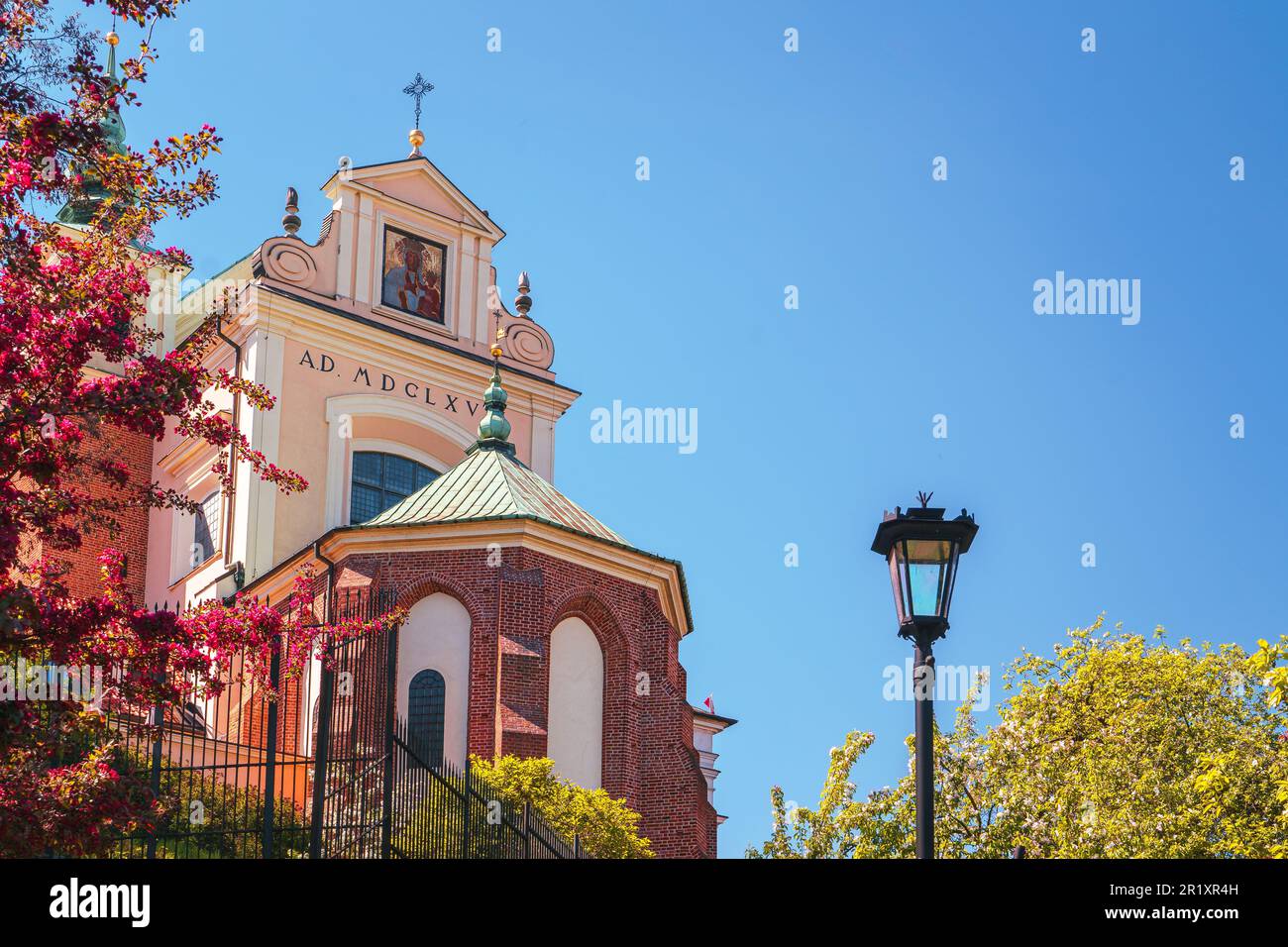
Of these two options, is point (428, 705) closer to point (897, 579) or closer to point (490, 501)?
point (490, 501)

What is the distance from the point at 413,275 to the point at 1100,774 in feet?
61.3

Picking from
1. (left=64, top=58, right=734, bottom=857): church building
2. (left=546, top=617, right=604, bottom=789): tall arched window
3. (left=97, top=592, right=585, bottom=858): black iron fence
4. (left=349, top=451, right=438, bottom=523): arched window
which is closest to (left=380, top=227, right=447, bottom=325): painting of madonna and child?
(left=64, top=58, right=734, bottom=857): church building

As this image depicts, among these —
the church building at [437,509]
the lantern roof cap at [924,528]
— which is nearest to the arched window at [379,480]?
the church building at [437,509]

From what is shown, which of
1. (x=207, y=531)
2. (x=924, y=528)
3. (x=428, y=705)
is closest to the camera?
(x=924, y=528)

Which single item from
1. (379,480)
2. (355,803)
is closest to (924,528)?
(355,803)

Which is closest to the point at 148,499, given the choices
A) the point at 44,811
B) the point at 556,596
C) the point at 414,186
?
the point at 44,811

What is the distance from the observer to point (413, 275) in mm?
38312

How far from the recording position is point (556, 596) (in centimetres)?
2902

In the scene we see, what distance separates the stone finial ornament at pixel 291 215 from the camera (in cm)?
3675

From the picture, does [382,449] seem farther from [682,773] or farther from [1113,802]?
[1113,802]

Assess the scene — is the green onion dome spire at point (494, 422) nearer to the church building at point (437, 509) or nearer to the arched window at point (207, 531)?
the church building at point (437, 509)

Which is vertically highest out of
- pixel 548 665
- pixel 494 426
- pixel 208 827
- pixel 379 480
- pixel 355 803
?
pixel 494 426

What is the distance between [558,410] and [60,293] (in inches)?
1087
